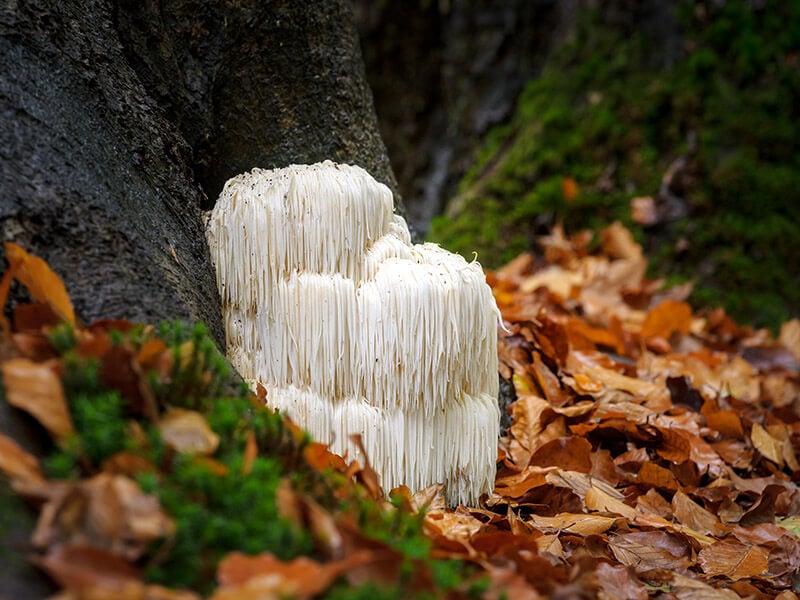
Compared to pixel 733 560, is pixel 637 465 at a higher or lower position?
higher

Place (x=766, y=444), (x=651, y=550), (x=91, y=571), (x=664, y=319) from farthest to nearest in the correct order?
(x=664, y=319) → (x=766, y=444) → (x=651, y=550) → (x=91, y=571)

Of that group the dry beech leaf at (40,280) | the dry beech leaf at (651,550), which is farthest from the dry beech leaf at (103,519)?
the dry beech leaf at (651,550)

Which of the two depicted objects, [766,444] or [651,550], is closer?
[651,550]

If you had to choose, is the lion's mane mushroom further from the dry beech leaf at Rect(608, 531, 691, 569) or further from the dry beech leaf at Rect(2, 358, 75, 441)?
the dry beech leaf at Rect(2, 358, 75, 441)

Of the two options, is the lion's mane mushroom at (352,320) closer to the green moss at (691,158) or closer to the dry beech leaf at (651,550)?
the dry beech leaf at (651,550)

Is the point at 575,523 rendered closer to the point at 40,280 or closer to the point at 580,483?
the point at 580,483

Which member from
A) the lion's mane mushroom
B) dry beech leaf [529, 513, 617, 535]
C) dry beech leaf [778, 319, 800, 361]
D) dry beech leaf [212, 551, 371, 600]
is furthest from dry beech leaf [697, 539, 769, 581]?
dry beech leaf [778, 319, 800, 361]

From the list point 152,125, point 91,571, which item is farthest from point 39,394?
point 152,125
